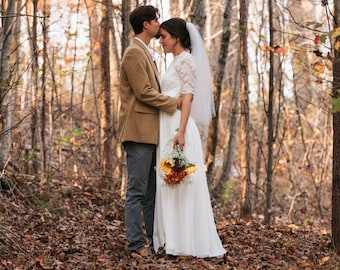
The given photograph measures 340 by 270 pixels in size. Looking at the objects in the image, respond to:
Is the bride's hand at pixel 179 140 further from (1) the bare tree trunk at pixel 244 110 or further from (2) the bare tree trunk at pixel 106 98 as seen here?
(2) the bare tree trunk at pixel 106 98

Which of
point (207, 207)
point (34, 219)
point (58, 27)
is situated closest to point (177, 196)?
point (207, 207)

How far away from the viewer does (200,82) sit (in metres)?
5.19

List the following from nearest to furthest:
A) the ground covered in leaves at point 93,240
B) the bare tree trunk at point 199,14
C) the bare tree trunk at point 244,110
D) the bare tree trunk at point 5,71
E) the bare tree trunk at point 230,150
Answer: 1. the ground covered in leaves at point 93,240
2. the bare tree trunk at point 5,71
3. the bare tree trunk at point 244,110
4. the bare tree trunk at point 199,14
5. the bare tree trunk at point 230,150

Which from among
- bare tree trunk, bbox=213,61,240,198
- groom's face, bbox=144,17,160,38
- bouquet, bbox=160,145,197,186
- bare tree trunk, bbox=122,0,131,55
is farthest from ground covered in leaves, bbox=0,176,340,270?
bare tree trunk, bbox=213,61,240,198

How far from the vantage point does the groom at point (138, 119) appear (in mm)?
4945

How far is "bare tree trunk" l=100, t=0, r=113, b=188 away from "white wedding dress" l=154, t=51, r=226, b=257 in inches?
132

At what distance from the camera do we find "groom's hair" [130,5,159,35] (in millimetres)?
5079

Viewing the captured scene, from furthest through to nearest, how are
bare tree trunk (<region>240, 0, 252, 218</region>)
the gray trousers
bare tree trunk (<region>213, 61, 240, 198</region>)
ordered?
bare tree trunk (<region>213, 61, 240, 198</region>)
bare tree trunk (<region>240, 0, 252, 218</region>)
the gray trousers

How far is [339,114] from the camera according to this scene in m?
5.23

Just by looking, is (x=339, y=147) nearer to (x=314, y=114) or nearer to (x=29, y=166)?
(x=29, y=166)

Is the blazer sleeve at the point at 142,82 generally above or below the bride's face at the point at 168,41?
below

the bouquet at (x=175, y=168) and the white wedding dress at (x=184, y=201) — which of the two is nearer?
the bouquet at (x=175, y=168)

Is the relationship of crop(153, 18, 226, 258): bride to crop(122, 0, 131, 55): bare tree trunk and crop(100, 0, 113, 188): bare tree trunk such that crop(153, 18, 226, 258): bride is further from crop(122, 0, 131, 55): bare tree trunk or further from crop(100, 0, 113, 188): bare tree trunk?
crop(100, 0, 113, 188): bare tree trunk

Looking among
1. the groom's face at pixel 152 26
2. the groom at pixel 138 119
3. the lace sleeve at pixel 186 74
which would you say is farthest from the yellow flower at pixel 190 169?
the groom's face at pixel 152 26
